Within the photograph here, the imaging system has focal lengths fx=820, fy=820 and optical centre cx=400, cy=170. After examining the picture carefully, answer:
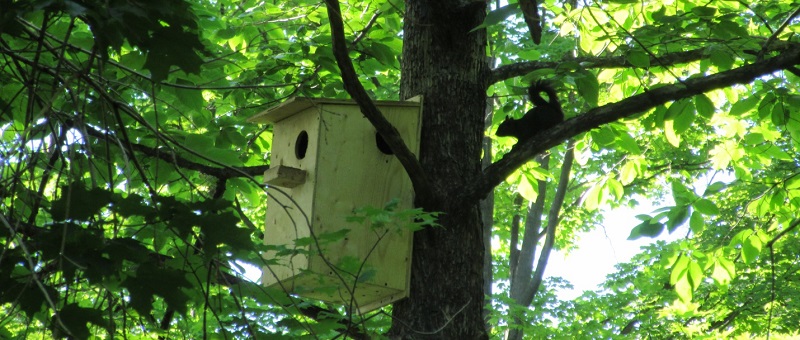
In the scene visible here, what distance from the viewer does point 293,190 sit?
343 cm

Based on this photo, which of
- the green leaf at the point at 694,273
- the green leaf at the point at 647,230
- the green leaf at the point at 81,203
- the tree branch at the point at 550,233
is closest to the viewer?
the green leaf at the point at 81,203

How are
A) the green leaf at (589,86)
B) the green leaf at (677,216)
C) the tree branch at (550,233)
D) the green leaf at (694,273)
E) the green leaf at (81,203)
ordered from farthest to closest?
1. the tree branch at (550,233)
2. the green leaf at (694,273)
3. the green leaf at (677,216)
4. the green leaf at (589,86)
5. the green leaf at (81,203)

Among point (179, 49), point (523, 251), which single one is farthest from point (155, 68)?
point (523, 251)

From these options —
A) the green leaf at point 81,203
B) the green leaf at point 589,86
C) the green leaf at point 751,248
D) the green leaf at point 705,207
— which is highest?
the green leaf at point 589,86

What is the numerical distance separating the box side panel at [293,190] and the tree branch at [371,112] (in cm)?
50

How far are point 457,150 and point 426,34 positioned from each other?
513 millimetres

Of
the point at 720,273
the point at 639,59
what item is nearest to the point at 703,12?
the point at 639,59

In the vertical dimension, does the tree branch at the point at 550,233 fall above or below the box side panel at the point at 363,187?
above

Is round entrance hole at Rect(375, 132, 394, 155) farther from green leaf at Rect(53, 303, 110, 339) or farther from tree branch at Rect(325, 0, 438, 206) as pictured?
green leaf at Rect(53, 303, 110, 339)

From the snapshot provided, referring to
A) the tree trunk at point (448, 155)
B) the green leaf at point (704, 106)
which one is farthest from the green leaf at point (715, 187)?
the tree trunk at point (448, 155)

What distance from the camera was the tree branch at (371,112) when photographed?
229cm

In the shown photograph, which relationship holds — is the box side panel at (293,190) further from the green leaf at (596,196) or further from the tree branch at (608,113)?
the green leaf at (596,196)

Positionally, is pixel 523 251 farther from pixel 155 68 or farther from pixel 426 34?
pixel 155 68

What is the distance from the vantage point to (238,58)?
424 cm
